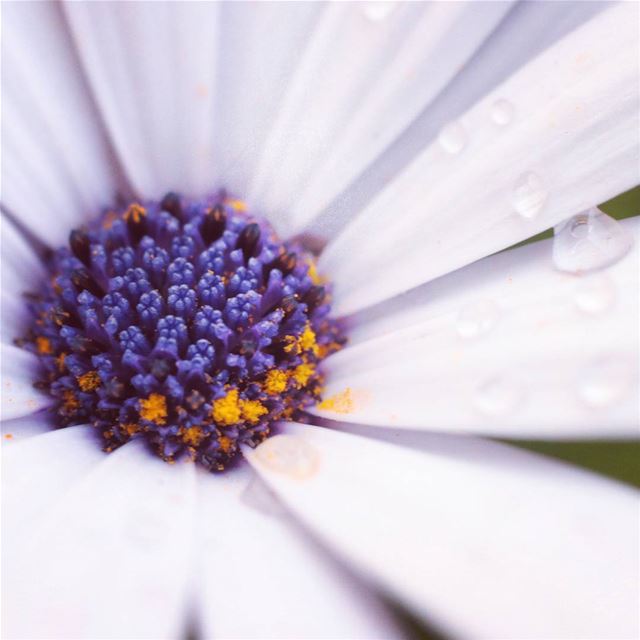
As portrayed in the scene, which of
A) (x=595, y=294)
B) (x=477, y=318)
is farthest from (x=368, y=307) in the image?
(x=595, y=294)

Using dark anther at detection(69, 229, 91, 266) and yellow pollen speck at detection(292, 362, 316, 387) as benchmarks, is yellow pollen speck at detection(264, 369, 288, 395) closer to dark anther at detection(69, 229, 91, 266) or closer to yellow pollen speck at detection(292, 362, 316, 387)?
yellow pollen speck at detection(292, 362, 316, 387)

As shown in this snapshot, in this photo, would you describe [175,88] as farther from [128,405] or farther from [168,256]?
[128,405]

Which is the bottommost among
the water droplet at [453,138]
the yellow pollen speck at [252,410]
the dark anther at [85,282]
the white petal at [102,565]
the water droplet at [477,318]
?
the white petal at [102,565]

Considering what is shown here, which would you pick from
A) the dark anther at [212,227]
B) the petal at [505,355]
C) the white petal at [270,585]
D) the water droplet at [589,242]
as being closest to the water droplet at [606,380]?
the petal at [505,355]

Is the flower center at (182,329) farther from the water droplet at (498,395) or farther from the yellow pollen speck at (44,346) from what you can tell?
the water droplet at (498,395)

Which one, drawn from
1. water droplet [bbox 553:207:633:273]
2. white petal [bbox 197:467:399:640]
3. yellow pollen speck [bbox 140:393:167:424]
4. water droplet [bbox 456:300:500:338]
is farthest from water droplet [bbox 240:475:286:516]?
water droplet [bbox 553:207:633:273]

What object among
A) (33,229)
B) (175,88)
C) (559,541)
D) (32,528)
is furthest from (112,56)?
(559,541)

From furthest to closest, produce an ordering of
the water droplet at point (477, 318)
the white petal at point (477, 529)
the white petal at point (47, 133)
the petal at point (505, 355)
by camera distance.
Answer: the white petal at point (47, 133), the water droplet at point (477, 318), the petal at point (505, 355), the white petal at point (477, 529)
